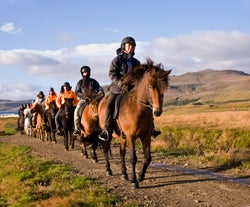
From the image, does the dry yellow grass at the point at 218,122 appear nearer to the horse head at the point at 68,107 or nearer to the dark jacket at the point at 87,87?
the horse head at the point at 68,107

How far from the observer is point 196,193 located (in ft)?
30.0

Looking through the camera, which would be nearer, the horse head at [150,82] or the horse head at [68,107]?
the horse head at [150,82]

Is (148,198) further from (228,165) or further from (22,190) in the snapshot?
(228,165)

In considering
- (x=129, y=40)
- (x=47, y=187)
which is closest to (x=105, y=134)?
(x=47, y=187)

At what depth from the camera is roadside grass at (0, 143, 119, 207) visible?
8.70 metres

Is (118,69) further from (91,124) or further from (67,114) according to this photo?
(67,114)

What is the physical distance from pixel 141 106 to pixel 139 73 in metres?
0.89

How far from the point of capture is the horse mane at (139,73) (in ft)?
31.8

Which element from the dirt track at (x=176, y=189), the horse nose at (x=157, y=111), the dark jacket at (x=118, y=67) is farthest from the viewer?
the dark jacket at (x=118, y=67)

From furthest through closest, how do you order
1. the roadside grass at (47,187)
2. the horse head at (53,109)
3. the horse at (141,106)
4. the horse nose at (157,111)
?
the horse head at (53,109) < the horse at (141,106) < the horse nose at (157,111) < the roadside grass at (47,187)

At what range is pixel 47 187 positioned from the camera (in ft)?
34.6

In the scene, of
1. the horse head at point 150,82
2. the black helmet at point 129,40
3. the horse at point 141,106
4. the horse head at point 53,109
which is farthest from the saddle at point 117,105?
the horse head at point 53,109

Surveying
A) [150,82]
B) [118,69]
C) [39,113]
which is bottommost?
[39,113]

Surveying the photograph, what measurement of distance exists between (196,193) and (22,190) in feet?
14.4
